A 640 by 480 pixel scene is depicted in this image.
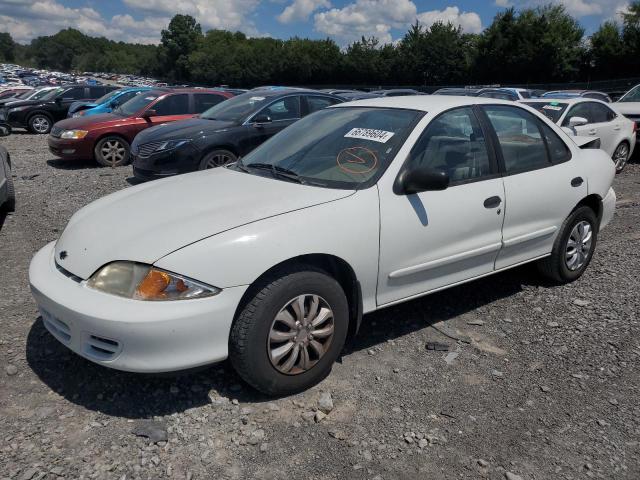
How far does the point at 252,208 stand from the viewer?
3080 millimetres

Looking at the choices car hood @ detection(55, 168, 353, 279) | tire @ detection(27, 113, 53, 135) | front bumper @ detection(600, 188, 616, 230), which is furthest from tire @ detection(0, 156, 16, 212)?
tire @ detection(27, 113, 53, 135)

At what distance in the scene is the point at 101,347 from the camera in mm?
2746

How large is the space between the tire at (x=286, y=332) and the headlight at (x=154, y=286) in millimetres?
276

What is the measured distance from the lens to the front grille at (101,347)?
2.71m

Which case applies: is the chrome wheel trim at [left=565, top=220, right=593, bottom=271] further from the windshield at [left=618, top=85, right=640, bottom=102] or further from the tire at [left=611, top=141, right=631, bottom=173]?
the windshield at [left=618, top=85, right=640, bottom=102]

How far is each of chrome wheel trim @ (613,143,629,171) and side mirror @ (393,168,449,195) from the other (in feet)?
28.8

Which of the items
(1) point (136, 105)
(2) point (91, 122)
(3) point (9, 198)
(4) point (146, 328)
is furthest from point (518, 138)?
(1) point (136, 105)

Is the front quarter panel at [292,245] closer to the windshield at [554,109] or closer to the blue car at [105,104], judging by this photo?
the windshield at [554,109]

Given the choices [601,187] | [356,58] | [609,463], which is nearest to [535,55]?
[356,58]

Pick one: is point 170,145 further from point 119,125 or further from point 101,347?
point 101,347

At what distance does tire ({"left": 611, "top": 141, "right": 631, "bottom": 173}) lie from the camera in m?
10.5

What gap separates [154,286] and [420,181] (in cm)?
166

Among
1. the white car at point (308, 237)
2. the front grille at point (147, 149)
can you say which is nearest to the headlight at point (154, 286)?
the white car at point (308, 237)

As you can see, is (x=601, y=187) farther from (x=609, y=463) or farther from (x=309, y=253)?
(x=309, y=253)
